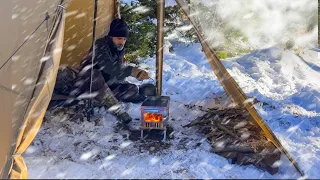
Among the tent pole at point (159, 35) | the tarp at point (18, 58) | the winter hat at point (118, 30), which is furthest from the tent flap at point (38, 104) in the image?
the tent pole at point (159, 35)

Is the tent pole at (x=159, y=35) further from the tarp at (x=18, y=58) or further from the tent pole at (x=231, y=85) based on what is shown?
the tarp at (x=18, y=58)

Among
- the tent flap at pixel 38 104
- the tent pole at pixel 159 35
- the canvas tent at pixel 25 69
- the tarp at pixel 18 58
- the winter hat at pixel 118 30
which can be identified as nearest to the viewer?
the tent flap at pixel 38 104

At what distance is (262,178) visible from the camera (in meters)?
2.92

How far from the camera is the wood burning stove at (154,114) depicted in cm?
336

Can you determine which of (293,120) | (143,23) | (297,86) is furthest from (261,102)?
(143,23)

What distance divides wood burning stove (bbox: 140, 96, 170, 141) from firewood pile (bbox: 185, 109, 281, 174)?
1.99 feet

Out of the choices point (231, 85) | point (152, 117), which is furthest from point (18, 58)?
point (231, 85)

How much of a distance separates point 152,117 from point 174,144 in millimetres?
400

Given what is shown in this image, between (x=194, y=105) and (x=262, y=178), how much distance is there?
1.99 m

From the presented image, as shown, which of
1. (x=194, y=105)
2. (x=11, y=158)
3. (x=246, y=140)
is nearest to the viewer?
(x=11, y=158)

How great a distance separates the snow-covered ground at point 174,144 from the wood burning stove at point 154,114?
0.20 metres

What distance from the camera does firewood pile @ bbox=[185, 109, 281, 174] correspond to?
3.09 m

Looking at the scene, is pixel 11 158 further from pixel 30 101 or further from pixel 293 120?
pixel 293 120

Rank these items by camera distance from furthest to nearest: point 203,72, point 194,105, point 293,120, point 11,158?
point 203,72 < point 194,105 < point 293,120 < point 11,158
